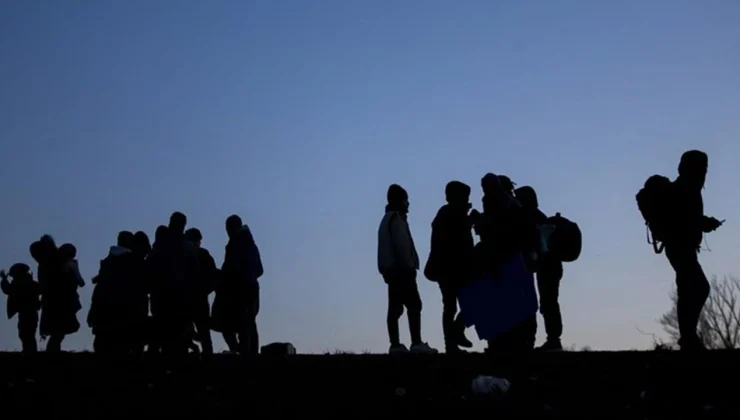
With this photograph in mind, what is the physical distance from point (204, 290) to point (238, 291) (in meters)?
0.58

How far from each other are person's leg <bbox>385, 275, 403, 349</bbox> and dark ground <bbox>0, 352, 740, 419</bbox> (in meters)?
2.71

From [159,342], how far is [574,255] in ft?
16.2

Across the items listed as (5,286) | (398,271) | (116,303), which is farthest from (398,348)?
(5,286)

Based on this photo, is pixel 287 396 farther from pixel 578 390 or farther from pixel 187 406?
pixel 578 390

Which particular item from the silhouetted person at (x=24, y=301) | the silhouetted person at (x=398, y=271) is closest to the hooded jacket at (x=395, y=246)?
the silhouetted person at (x=398, y=271)

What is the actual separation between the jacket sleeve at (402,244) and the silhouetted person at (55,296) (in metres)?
4.71

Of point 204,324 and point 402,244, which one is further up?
point 402,244

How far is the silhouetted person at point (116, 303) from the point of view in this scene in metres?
14.3

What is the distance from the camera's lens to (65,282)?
17.0 metres

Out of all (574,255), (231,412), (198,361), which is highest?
(574,255)

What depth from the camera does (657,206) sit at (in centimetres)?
1309

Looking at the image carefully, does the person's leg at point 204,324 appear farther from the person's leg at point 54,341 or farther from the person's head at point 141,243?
the person's leg at point 54,341

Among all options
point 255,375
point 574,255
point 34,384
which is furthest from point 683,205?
point 34,384

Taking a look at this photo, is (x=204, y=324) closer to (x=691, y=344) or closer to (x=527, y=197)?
(x=527, y=197)
